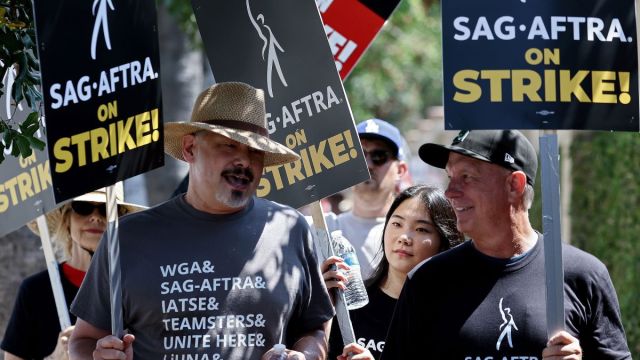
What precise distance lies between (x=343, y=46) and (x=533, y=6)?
1859mm

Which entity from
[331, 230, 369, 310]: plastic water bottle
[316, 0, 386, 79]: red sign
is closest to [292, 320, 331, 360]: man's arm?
[331, 230, 369, 310]: plastic water bottle

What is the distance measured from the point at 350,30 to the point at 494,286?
2.09 metres

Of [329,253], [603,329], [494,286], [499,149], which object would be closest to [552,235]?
[494,286]

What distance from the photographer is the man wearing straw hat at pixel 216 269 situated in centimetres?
543

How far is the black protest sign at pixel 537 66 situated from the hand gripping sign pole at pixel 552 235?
16 cm

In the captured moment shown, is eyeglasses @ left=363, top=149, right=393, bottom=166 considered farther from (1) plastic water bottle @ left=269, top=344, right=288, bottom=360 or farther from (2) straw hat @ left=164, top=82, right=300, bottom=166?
(1) plastic water bottle @ left=269, top=344, right=288, bottom=360

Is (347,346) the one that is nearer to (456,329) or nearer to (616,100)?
(456,329)

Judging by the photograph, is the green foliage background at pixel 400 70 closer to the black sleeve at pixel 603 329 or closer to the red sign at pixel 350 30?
the red sign at pixel 350 30

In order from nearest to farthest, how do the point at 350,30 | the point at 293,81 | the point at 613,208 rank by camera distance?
the point at 293,81 → the point at 350,30 → the point at 613,208

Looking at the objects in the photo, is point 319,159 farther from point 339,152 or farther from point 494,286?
point 494,286

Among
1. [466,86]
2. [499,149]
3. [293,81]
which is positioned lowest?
[499,149]

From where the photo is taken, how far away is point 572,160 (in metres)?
13.2

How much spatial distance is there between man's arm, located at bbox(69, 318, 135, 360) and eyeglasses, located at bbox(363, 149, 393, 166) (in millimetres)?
3150

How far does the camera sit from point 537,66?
5430mm
